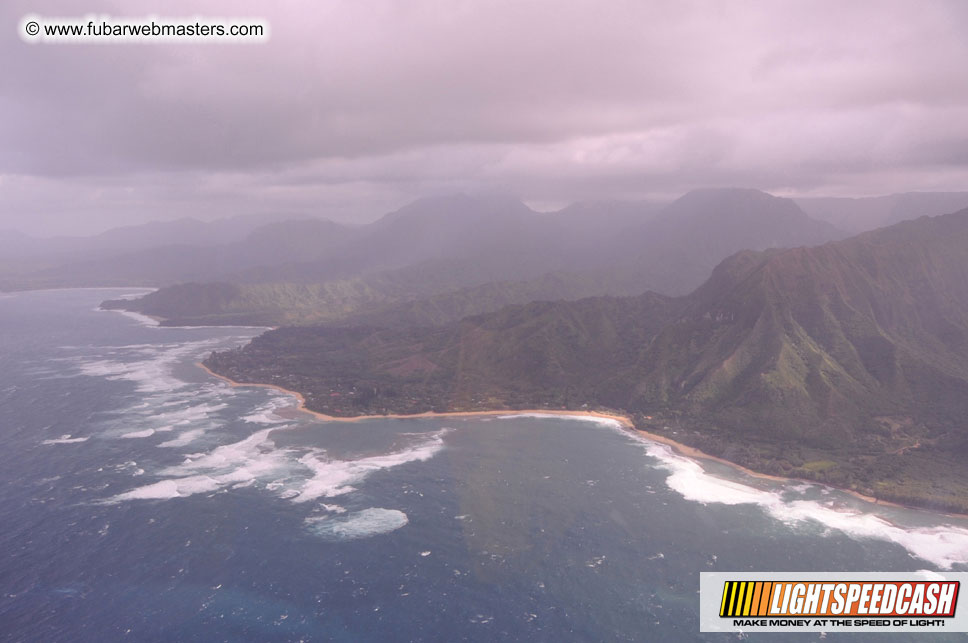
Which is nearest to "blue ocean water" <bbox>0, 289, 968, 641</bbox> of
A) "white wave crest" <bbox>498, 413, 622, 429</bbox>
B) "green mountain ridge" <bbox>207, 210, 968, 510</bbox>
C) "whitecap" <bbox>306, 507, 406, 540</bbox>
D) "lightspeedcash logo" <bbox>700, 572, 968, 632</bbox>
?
"whitecap" <bbox>306, 507, 406, 540</bbox>

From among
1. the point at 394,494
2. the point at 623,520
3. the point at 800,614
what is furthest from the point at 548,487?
the point at 800,614

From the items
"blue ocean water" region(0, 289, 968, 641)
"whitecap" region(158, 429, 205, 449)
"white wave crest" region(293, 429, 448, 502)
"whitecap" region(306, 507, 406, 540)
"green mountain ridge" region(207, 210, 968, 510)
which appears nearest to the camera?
"blue ocean water" region(0, 289, 968, 641)

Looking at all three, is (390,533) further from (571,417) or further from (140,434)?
Result: (140,434)

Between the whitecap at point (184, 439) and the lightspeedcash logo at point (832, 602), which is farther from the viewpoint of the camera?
the whitecap at point (184, 439)

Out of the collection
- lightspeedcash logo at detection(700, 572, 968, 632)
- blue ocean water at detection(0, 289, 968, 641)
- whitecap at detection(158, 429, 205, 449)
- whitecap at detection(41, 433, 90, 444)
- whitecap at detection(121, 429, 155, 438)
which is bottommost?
lightspeedcash logo at detection(700, 572, 968, 632)

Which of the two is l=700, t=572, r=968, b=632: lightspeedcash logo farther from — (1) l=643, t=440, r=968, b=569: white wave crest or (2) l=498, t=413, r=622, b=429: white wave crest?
(2) l=498, t=413, r=622, b=429: white wave crest

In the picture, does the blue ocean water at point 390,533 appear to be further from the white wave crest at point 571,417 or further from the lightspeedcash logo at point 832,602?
the white wave crest at point 571,417

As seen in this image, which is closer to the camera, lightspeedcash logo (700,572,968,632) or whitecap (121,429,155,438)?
lightspeedcash logo (700,572,968,632)

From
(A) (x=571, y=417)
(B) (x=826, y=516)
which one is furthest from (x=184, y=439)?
(B) (x=826, y=516)

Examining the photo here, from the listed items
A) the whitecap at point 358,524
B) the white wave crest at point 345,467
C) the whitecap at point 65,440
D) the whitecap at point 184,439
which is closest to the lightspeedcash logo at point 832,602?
the whitecap at point 358,524
